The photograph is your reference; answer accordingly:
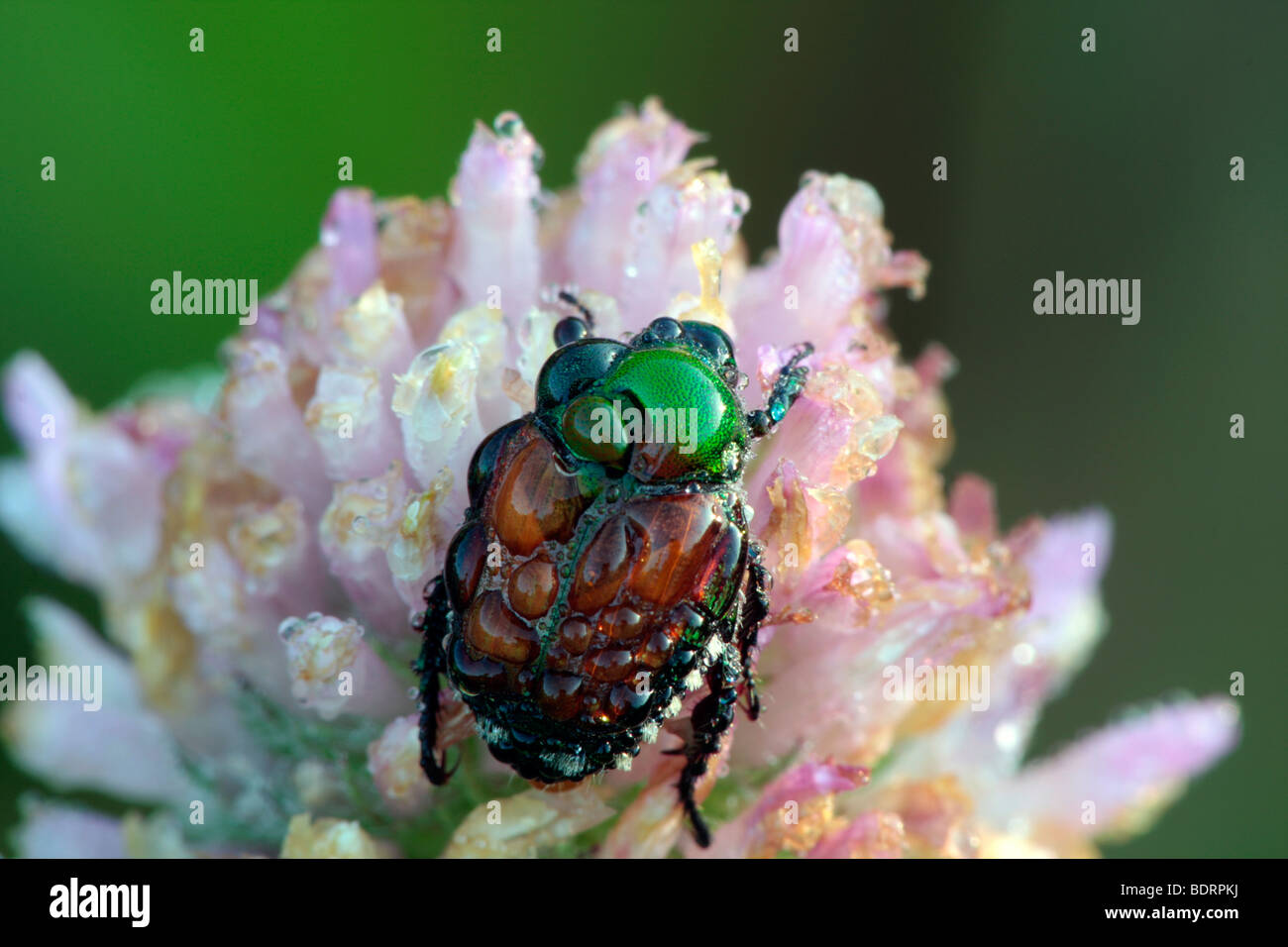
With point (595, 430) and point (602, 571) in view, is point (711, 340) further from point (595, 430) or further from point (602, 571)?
point (602, 571)

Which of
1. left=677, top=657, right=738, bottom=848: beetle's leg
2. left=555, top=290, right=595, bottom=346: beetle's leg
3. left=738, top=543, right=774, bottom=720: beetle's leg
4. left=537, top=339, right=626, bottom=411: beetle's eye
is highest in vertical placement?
left=555, top=290, right=595, bottom=346: beetle's leg

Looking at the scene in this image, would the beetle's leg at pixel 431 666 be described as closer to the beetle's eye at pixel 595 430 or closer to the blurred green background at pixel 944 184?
the beetle's eye at pixel 595 430

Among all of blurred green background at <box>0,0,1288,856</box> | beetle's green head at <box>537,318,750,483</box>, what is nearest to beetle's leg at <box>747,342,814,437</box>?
beetle's green head at <box>537,318,750,483</box>

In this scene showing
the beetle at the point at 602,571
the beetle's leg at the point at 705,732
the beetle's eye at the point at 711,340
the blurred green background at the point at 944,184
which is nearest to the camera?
the beetle at the point at 602,571

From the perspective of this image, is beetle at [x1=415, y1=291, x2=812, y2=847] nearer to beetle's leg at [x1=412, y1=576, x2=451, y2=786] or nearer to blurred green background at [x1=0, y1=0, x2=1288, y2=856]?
beetle's leg at [x1=412, y1=576, x2=451, y2=786]

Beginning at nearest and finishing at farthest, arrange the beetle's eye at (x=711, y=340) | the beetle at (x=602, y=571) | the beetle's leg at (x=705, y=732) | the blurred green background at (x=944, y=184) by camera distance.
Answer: the beetle at (x=602, y=571) → the beetle's leg at (x=705, y=732) → the beetle's eye at (x=711, y=340) → the blurred green background at (x=944, y=184)

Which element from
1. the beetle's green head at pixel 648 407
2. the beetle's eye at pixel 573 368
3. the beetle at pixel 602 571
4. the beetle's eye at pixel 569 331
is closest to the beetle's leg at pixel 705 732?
the beetle at pixel 602 571
